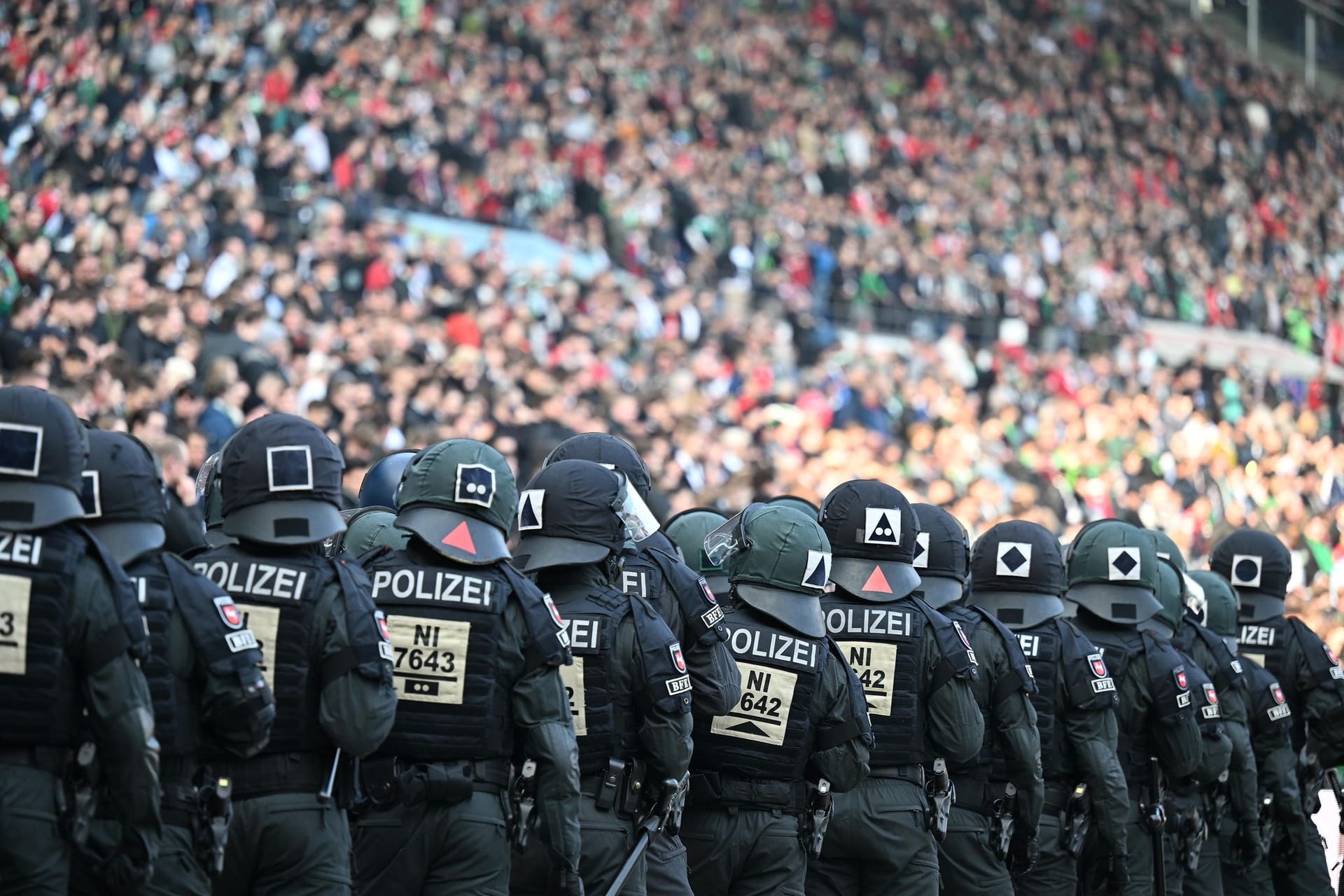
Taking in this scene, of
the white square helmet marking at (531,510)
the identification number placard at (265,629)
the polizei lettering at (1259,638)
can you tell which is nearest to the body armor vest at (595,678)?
the white square helmet marking at (531,510)

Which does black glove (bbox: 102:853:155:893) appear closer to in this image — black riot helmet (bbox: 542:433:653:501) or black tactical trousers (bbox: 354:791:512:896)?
black tactical trousers (bbox: 354:791:512:896)

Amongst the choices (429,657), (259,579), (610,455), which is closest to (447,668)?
(429,657)

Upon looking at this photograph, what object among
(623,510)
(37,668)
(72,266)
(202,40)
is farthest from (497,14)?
(37,668)

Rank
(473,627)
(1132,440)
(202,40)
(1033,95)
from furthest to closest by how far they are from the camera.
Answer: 1. (1033,95)
2. (1132,440)
3. (202,40)
4. (473,627)

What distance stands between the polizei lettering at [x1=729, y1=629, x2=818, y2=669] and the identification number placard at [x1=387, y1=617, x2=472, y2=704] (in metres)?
1.24

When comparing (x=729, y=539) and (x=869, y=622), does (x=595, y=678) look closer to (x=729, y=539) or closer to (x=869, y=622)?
(x=729, y=539)

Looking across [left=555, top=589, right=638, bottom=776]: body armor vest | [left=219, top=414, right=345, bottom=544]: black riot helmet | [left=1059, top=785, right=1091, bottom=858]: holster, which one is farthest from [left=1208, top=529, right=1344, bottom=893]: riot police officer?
[left=219, top=414, right=345, bottom=544]: black riot helmet

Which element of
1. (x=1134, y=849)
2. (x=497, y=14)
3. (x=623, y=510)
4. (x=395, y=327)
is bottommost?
(x=1134, y=849)

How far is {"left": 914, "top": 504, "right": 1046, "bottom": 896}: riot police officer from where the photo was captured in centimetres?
668

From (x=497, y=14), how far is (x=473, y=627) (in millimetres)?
17537

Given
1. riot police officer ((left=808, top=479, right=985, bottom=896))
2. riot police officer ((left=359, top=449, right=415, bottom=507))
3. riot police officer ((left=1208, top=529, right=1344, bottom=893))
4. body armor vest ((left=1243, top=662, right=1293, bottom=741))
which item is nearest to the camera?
riot police officer ((left=808, top=479, right=985, bottom=896))

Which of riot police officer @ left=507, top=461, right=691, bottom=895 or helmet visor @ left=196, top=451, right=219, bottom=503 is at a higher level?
helmet visor @ left=196, top=451, right=219, bottom=503

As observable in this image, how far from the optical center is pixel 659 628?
5562 millimetres

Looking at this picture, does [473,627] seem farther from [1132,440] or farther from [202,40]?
[1132,440]
